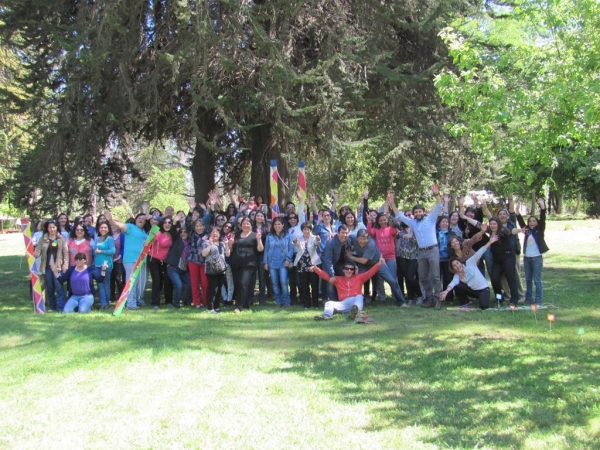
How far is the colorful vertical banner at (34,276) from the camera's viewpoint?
10.3 meters

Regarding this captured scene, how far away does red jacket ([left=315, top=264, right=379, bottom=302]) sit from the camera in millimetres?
9617

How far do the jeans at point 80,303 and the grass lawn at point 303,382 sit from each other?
0.84 meters

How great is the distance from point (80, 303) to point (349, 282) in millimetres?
4814

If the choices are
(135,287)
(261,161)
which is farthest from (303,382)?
(261,161)

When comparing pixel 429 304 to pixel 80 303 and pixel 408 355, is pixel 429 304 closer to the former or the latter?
pixel 408 355

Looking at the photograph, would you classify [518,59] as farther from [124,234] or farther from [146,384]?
[124,234]

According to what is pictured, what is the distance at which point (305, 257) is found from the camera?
34.1 ft

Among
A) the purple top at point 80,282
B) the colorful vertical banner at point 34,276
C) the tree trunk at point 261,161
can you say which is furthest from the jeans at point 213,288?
the tree trunk at point 261,161

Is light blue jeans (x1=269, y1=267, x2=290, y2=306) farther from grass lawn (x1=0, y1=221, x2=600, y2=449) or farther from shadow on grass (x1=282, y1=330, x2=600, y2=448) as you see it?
shadow on grass (x1=282, y1=330, x2=600, y2=448)

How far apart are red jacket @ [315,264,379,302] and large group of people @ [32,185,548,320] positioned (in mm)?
17

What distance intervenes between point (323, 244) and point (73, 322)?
14.6ft

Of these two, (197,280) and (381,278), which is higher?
(197,280)

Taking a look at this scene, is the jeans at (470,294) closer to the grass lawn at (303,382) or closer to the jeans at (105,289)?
the grass lawn at (303,382)

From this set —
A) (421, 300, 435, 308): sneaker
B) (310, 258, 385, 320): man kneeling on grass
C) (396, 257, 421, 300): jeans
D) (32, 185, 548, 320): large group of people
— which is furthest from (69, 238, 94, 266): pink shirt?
(421, 300, 435, 308): sneaker
